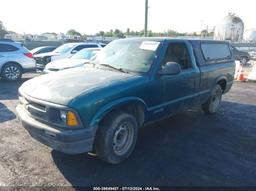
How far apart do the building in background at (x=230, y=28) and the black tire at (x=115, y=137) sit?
180ft

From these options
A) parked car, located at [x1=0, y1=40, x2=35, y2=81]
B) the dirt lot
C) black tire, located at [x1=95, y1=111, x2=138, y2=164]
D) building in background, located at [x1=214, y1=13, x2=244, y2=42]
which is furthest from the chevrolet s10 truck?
building in background, located at [x1=214, y1=13, x2=244, y2=42]

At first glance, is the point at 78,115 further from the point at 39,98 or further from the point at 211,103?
the point at 211,103

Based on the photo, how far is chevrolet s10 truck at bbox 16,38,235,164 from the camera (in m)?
3.25

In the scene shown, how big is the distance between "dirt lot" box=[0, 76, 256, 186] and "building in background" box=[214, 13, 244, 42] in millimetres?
53460

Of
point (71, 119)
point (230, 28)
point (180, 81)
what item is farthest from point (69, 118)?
point (230, 28)

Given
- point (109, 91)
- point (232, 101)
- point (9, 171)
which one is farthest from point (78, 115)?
point (232, 101)

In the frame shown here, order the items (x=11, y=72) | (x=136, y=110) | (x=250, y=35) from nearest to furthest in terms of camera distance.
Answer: (x=136, y=110) < (x=11, y=72) < (x=250, y=35)

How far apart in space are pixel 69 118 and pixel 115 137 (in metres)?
0.82

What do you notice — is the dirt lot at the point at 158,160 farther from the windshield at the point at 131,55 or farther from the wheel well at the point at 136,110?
the windshield at the point at 131,55

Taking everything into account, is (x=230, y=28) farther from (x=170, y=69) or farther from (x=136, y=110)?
(x=136, y=110)

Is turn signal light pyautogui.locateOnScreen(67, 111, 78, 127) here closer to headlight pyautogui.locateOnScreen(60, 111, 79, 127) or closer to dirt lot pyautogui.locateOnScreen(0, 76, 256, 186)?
headlight pyautogui.locateOnScreen(60, 111, 79, 127)

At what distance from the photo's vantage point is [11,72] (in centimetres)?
1082

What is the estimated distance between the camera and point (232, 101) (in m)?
8.13

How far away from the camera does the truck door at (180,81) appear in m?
4.50
